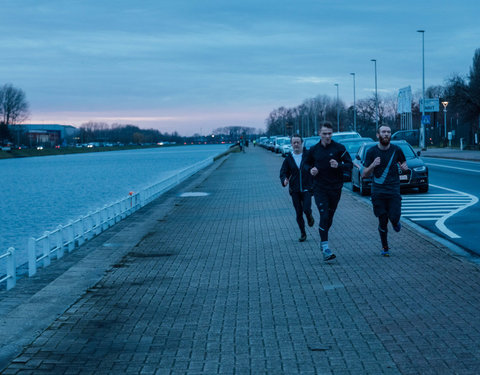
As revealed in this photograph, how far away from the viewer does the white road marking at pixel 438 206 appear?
13.9 meters

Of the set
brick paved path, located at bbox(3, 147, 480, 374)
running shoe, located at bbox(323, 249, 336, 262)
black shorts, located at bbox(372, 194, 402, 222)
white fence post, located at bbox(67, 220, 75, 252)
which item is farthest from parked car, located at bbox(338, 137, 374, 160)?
running shoe, located at bbox(323, 249, 336, 262)

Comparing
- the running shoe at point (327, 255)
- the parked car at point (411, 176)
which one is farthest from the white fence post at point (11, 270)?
the parked car at point (411, 176)

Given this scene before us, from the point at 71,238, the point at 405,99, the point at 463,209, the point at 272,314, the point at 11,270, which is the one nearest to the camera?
the point at 272,314

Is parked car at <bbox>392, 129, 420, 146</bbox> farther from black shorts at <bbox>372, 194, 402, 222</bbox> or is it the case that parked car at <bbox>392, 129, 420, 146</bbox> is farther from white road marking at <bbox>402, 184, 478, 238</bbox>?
black shorts at <bbox>372, 194, 402, 222</bbox>

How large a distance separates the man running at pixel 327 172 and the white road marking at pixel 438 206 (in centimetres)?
320

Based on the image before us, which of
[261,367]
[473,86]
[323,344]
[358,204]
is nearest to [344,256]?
[323,344]

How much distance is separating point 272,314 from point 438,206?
35.3ft

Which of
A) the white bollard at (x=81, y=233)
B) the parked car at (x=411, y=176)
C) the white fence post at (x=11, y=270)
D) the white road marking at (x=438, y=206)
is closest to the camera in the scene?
the white fence post at (x=11, y=270)

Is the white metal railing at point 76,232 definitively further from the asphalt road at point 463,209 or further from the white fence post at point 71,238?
the asphalt road at point 463,209

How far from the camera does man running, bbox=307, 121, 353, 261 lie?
9148 millimetres

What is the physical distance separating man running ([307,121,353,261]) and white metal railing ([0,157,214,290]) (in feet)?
12.4

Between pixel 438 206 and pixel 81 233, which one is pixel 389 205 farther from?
pixel 438 206

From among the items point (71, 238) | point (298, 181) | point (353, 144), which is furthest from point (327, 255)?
point (353, 144)

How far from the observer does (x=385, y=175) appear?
922cm
